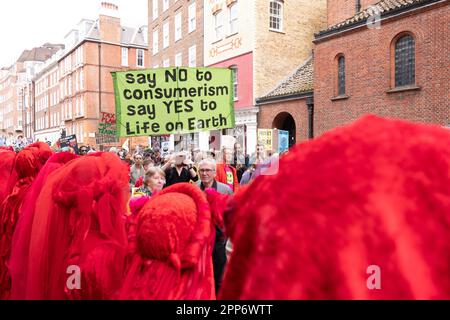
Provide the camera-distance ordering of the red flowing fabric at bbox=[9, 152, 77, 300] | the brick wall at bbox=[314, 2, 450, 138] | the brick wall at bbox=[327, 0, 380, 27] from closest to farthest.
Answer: the red flowing fabric at bbox=[9, 152, 77, 300] → the brick wall at bbox=[314, 2, 450, 138] → the brick wall at bbox=[327, 0, 380, 27]

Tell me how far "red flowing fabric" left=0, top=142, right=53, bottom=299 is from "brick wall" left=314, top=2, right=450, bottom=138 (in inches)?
458

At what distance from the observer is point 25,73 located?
2443 inches

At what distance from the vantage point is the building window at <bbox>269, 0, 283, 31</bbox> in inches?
789

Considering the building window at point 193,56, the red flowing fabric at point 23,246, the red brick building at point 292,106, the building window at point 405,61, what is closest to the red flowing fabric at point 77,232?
the red flowing fabric at point 23,246

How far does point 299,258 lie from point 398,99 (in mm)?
13672

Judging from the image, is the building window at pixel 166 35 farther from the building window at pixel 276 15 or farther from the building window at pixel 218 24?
the building window at pixel 276 15

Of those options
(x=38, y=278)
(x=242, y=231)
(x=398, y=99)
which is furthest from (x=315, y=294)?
(x=398, y=99)

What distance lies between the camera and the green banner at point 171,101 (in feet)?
17.9

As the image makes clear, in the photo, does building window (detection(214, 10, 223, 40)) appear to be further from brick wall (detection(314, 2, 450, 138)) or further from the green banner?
the green banner

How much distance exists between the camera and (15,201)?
2.98m

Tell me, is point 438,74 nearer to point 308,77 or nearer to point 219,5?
point 308,77

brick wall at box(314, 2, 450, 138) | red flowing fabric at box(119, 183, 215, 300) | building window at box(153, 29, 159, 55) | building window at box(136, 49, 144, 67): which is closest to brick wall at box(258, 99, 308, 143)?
brick wall at box(314, 2, 450, 138)

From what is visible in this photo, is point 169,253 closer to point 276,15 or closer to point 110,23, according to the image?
point 276,15

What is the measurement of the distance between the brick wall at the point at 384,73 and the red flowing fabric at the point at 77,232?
11.9m
